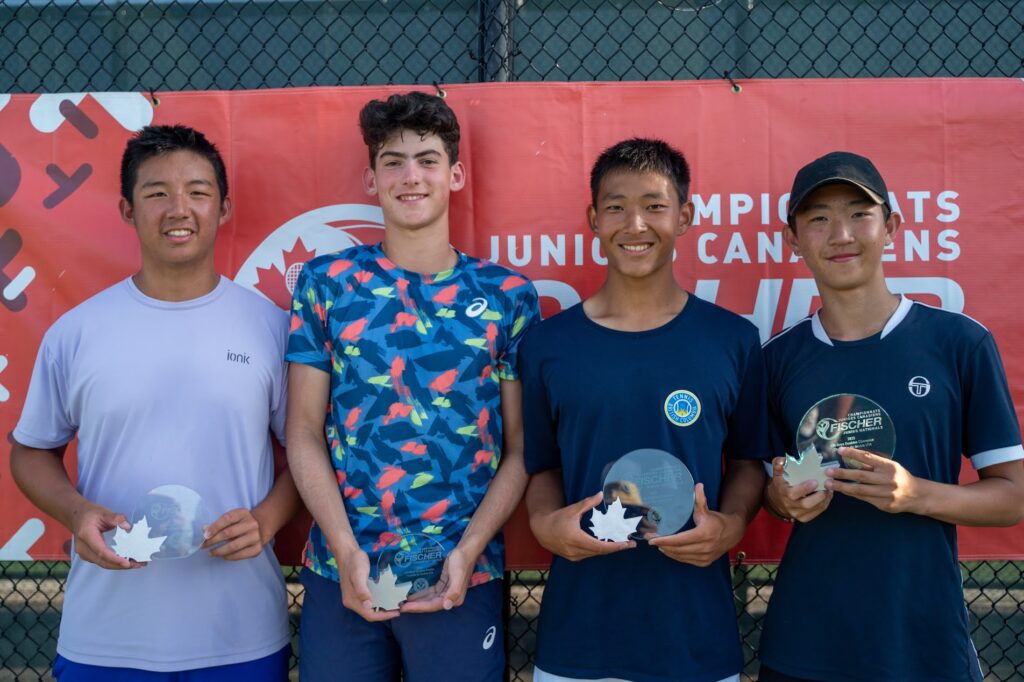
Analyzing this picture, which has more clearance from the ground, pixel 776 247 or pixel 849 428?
pixel 776 247

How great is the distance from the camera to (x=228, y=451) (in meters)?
2.58

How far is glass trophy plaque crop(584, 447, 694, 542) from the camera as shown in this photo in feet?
7.29

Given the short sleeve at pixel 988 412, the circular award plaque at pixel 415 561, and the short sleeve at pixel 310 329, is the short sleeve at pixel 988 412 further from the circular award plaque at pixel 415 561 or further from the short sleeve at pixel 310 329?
the short sleeve at pixel 310 329

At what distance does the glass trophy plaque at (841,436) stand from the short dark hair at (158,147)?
6.50 feet

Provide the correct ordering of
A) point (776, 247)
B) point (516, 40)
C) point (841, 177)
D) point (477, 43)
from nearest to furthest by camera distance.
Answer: point (841, 177) → point (776, 247) → point (516, 40) → point (477, 43)

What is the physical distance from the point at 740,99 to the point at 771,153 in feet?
0.75

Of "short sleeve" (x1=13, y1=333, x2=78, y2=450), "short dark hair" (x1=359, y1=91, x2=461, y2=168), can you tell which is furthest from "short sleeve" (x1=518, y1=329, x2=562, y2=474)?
"short sleeve" (x1=13, y1=333, x2=78, y2=450)

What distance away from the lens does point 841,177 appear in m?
2.43

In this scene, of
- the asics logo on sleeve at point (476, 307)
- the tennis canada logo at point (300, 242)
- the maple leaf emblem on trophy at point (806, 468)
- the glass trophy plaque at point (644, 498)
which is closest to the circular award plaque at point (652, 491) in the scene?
the glass trophy plaque at point (644, 498)

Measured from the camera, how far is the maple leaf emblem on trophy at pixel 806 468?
7.20 feet

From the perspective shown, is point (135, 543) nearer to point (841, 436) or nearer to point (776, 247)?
point (841, 436)

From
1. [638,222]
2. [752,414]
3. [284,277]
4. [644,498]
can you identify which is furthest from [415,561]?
[284,277]

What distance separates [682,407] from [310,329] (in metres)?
1.12

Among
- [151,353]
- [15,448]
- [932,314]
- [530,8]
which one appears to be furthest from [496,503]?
[530,8]
